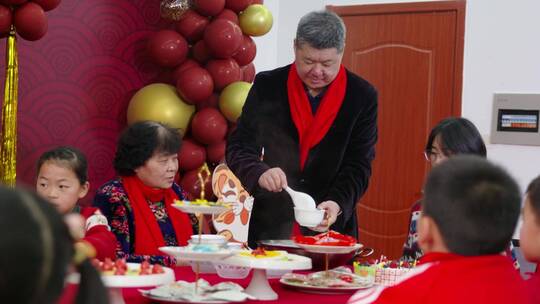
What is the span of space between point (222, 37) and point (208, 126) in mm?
474

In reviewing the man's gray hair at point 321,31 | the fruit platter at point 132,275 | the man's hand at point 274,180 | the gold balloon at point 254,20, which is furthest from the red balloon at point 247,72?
the fruit platter at point 132,275

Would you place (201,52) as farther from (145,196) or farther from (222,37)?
(145,196)

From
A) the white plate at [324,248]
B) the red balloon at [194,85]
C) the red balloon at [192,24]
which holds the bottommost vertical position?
the white plate at [324,248]

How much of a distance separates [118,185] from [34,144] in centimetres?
153

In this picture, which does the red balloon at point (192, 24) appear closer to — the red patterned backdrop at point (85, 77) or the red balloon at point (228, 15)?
the red balloon at point (228, 15)

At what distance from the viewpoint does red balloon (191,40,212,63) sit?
4465 millimetres

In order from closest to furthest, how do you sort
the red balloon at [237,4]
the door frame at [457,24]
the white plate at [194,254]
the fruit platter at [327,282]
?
the white plate at [194,254] < the fruit platter at [327,282] < the red balloon at [237,4] < the door frame at [457,24]

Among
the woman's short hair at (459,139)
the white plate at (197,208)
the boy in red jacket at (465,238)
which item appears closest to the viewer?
the boy in red jacket at (465,238)

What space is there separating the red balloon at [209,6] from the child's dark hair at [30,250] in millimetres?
3573

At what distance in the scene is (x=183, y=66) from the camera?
4473 millimetres

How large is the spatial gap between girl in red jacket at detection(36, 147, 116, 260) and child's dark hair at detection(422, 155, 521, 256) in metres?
1.19

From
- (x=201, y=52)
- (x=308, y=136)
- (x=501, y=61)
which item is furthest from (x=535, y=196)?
(x=501, y=61)

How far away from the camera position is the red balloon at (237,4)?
4552 mm

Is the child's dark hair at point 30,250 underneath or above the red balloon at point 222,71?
underneath
